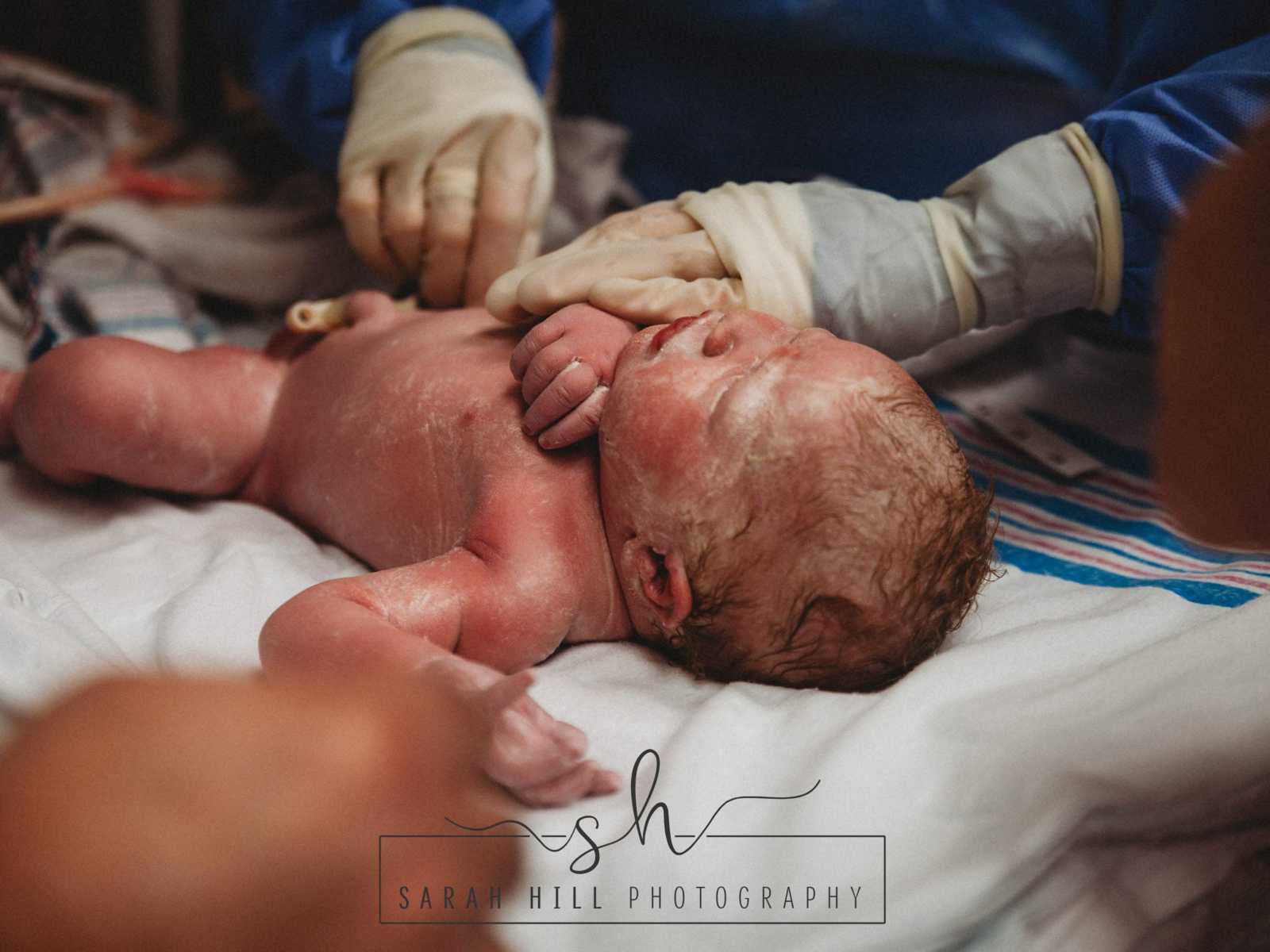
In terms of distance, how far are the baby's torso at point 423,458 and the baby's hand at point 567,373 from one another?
3cm

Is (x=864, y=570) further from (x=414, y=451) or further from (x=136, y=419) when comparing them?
(x=136, y=419)

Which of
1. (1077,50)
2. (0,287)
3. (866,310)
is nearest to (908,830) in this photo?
(866,310)

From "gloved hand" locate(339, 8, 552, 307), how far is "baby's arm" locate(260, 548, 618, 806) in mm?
517

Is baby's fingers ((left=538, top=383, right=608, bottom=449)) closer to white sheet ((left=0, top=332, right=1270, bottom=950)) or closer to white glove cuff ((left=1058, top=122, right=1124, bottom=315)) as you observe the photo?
white sheet ((left=0, top=332, right=1270, bottom=950))

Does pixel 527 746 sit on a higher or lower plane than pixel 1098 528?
higher

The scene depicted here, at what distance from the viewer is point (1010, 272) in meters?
1.04

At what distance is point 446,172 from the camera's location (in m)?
1.24

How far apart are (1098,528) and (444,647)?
2.44 ft

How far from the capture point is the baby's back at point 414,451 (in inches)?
35.4

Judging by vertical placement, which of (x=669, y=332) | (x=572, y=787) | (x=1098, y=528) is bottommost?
(x=1098, y=528)

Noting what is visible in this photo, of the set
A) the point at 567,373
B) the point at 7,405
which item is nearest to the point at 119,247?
the point at 7,405

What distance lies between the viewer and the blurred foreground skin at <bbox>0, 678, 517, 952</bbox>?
0.37m

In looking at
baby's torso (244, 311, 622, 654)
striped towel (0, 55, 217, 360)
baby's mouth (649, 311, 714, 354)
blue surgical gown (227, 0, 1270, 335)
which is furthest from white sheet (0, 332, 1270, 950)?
striped towel (0, 55, 217, 360)

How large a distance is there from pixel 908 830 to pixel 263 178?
168cm
